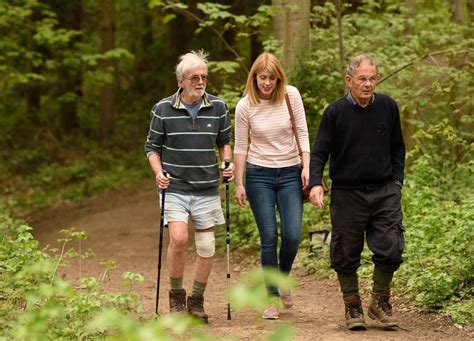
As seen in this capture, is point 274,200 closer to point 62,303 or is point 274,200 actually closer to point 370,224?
point 370,224

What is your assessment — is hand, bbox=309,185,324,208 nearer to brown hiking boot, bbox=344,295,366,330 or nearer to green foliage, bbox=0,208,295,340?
brown hiking boot, bbox=344,295,366,330

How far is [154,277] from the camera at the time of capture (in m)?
11.7

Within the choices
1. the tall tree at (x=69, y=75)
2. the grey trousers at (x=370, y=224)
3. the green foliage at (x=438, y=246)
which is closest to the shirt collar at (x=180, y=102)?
the grey trousers at (x=370, y=224)

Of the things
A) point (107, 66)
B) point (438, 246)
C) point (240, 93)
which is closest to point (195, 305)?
point (438, 246)

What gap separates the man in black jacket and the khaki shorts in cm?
85

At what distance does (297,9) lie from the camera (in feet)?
41.6

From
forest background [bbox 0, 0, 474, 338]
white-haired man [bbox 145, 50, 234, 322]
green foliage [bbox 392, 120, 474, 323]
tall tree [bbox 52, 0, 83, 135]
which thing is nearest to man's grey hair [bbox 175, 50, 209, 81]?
white-haired man [bbox 145, 50, 234, 322]

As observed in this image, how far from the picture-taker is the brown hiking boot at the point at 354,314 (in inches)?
270

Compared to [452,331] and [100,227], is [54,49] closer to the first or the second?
[100,227]

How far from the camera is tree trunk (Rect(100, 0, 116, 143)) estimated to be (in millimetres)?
25391

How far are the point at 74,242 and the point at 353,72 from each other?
956cm

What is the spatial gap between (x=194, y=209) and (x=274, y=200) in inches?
27.0

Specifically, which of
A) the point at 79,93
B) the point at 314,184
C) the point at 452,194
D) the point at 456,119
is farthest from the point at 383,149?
the point at 79,93

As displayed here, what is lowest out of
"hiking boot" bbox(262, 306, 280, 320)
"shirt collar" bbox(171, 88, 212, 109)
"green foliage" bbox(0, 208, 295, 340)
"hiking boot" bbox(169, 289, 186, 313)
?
"hiking boot" bbox(262, 306, 280, 320)
